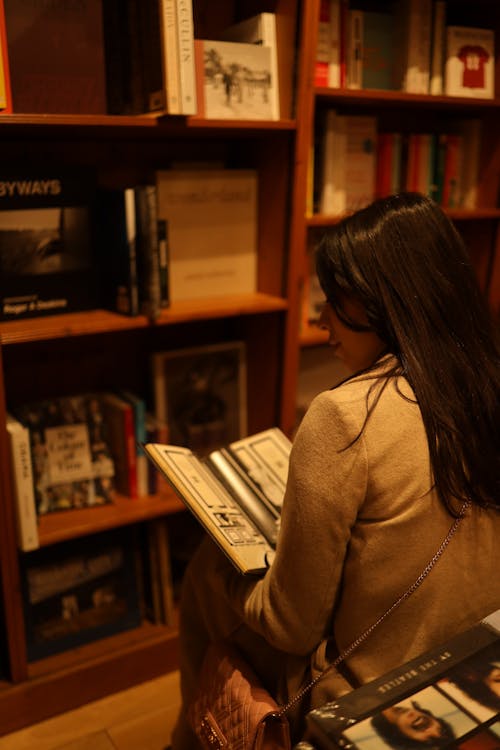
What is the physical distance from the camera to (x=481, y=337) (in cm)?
103

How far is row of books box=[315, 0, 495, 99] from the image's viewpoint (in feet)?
5.68

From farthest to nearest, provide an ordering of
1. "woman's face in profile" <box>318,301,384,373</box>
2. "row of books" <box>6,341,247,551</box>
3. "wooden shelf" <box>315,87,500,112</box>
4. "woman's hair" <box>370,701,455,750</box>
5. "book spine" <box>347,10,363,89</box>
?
"book spine" <box>347,10,363,89</box>
"wooden shelf" <box>315,87,500,112</box>
"row of books" <box>6,341,247,551</box>
"woman's face in profile" <box>318,301,384,373</box>
"woman's hair" <box>370,701,455,750</box>

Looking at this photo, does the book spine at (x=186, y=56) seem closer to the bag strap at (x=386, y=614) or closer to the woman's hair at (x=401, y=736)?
the bag strap at (x=386, y=614)

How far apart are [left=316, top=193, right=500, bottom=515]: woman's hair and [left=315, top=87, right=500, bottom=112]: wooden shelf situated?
2.35 feet

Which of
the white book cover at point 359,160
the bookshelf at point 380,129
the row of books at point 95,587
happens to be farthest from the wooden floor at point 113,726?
the white book cover at point 359,160

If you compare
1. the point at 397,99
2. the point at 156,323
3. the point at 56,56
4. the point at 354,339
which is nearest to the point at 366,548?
the point at 354,339

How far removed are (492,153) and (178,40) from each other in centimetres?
115

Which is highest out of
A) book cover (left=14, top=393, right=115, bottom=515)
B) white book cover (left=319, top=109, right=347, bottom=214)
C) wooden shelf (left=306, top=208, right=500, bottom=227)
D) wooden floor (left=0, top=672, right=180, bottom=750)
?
white book cover (left=319, top=109, right=347, bottom=214)

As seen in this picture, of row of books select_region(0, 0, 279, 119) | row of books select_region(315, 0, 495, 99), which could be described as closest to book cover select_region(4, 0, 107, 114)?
row of books select_region(0, 0, 279, 119)

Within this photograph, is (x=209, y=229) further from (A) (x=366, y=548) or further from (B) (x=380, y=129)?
(A) (x=366, y=548)

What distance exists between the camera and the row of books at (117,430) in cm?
155

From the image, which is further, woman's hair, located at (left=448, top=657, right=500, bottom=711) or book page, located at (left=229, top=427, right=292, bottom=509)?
book page, located at (left=229, top=427, right=292, bottom=509)

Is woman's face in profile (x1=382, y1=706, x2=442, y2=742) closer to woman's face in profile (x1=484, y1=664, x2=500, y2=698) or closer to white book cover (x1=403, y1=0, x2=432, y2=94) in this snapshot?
woman's face in profile (x1=484, y1=664, x2=500, y2=698)

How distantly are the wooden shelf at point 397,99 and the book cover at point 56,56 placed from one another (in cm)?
52
